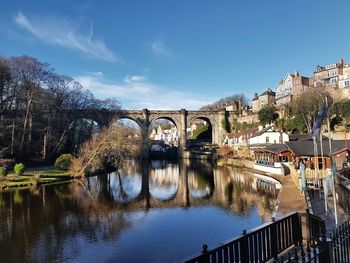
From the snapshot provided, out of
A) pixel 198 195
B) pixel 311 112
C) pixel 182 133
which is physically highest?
pixel 311 112

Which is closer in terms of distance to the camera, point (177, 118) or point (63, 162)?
point (63, 162)

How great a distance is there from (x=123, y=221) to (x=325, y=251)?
13843 mm

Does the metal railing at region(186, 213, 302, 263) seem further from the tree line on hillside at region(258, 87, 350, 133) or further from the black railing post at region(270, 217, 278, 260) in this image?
the tree line on hillside at region(258, 87, 350, 133)

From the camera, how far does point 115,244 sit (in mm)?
13383

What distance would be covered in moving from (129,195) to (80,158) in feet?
49.2

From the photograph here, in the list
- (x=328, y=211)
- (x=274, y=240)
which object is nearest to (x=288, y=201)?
(x=328, y=211)

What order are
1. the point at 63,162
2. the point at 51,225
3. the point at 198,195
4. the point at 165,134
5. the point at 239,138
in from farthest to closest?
the point at 165,134 < the point at 239,138 < the point at 63,162 < the point at 198,195 < the point at 51,225

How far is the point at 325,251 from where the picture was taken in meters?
5.00

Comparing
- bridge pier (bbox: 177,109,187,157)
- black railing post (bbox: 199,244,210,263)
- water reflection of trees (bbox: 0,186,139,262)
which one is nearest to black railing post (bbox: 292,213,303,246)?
black railing post (bbox: 199,244,210,263)

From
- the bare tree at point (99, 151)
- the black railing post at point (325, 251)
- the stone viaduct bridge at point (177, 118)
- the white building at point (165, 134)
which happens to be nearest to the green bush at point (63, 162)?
the bare tree at point (99, 151)

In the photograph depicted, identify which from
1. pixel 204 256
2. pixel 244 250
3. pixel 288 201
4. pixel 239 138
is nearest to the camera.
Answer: pixel 204 256

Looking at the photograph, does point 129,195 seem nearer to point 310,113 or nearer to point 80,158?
point 80,158

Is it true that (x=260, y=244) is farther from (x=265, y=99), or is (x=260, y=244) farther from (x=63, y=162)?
(x=265, y=99)

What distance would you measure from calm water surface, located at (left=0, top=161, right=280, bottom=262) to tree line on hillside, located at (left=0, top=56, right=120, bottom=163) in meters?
18.6
